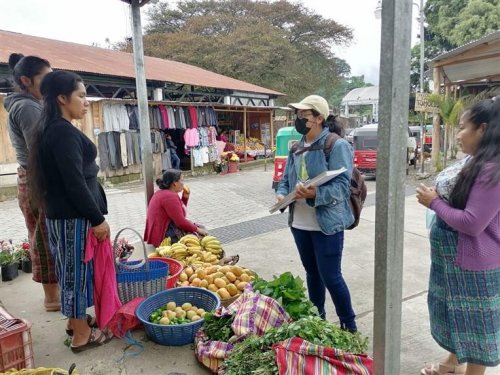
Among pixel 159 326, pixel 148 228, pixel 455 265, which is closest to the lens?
pixel 455 265

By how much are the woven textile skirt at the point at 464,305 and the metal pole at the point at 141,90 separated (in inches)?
130

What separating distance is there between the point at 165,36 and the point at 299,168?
22.9 m

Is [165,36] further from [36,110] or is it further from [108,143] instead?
[36,110]

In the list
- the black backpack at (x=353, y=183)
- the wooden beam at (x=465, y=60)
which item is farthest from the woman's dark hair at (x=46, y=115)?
the wooden beam at (x=465, y=60)

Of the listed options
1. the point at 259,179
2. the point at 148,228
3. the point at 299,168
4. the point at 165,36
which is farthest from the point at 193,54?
the point at 299,168

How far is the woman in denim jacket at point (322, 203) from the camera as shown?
2598 millimetres

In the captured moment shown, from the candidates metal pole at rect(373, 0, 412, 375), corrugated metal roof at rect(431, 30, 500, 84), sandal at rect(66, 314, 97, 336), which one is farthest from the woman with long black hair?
corrugated metal roof at rect(431, 30, 500, 84)

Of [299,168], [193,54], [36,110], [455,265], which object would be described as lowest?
[455,265]

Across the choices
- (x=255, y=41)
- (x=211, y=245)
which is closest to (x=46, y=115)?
(x=211, y=245)

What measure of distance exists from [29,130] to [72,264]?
1040mm

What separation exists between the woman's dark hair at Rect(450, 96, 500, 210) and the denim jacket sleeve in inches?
28.9

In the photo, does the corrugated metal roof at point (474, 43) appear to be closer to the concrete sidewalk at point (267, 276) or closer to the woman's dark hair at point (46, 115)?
the concrete sidewalk at point (267, 276)

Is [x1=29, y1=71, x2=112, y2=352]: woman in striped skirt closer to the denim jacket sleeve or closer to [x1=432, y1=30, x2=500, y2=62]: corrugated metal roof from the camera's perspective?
the denim jacket sleeve

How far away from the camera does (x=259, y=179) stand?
12.8 meters
